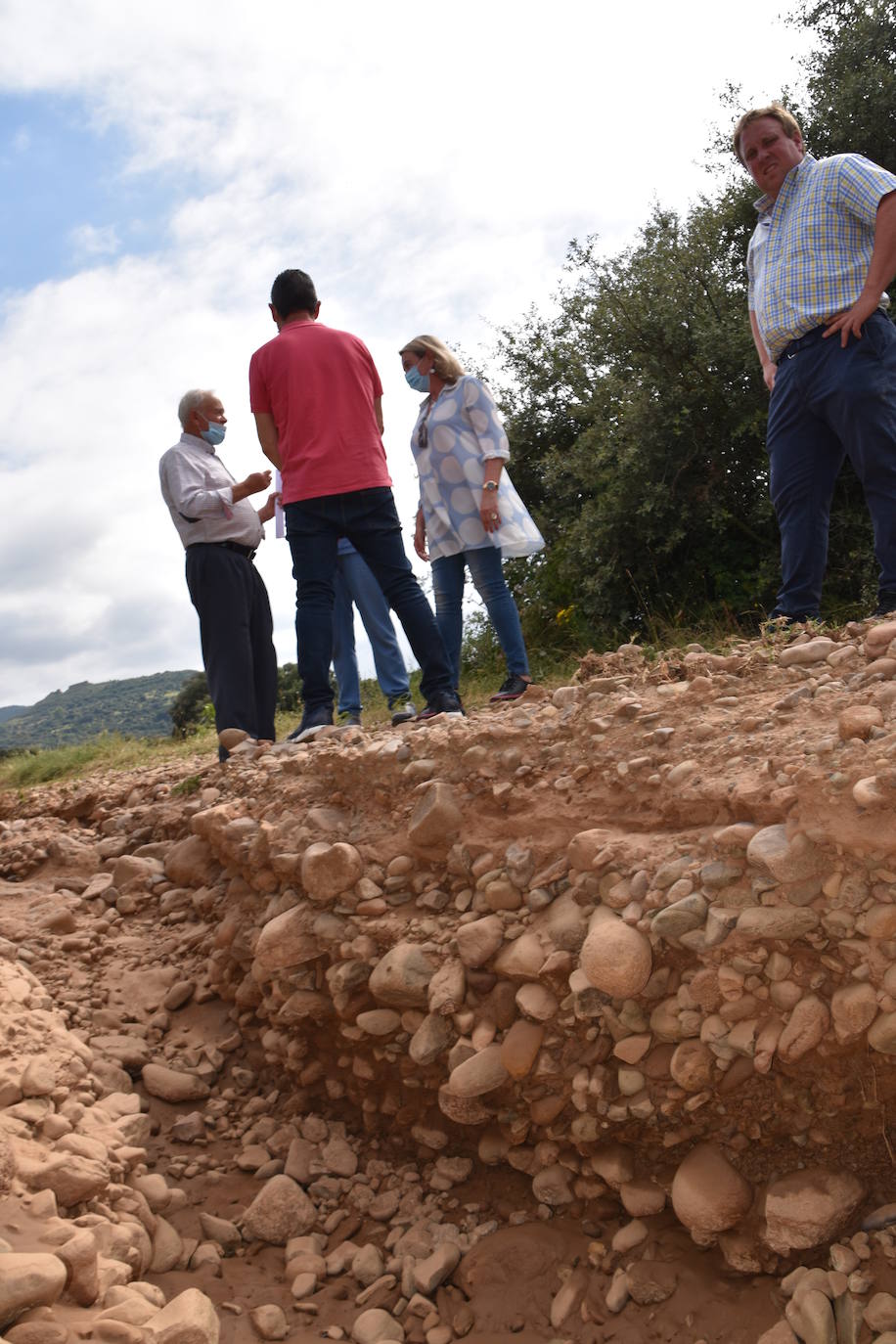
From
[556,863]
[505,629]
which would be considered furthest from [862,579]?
[556,863]

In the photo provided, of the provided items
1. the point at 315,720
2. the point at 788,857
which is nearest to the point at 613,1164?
the point at 788,857

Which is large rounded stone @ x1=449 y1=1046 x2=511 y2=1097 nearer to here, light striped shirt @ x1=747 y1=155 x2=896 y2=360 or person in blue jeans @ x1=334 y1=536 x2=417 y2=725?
person in blue jeans @ x1=334 y1=536 x2=417 y2=725

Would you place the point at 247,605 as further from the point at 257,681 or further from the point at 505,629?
the point at 505,629

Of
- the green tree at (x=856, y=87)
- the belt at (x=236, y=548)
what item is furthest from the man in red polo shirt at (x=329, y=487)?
the green tree at (x=856, y=87)

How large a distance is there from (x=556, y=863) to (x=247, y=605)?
2405mm

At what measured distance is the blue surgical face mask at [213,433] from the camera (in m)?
4.61

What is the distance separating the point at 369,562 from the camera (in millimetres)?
4219

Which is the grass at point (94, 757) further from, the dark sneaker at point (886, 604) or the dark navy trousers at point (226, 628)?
the dark sneaker at point (886, 604)

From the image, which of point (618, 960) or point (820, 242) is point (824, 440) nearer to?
point (820, 242)

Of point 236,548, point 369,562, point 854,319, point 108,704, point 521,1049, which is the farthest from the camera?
point 108,704

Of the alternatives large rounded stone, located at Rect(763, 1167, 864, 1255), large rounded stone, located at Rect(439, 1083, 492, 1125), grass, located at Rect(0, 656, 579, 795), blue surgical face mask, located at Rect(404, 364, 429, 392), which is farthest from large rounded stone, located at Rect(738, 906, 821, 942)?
grass, located at Rect(0, 656, 579, 795)

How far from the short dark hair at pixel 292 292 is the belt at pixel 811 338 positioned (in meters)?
2.01

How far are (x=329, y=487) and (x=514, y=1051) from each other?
8.09 ft

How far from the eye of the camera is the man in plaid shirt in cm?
362
